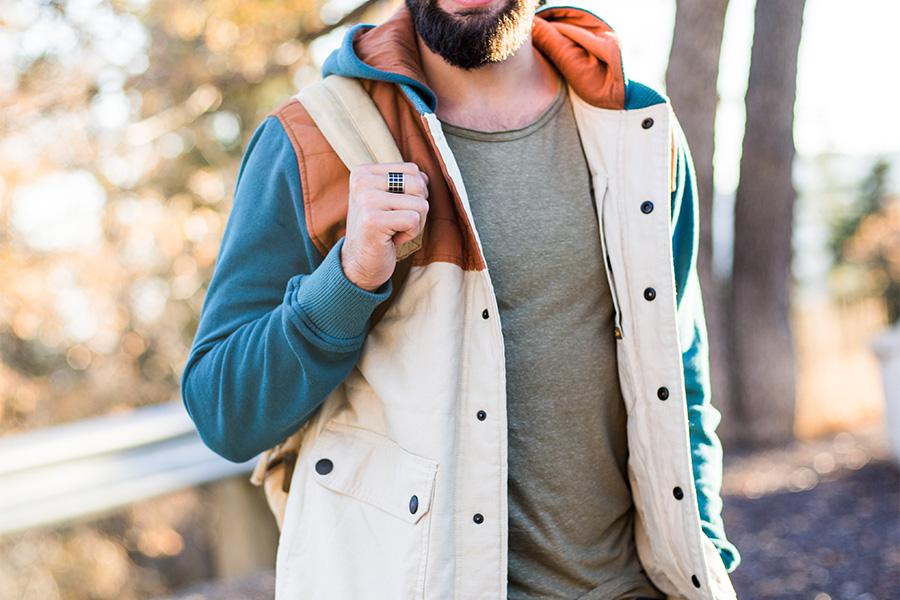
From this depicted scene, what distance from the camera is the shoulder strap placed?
71.3 inches

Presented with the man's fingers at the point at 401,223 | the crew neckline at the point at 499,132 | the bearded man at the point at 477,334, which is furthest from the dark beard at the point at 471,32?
the man's fingers at the point at 401,223

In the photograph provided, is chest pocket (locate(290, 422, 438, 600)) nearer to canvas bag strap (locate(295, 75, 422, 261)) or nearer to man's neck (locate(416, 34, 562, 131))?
canvas bag strap (locate(295, 75, 422, 261))

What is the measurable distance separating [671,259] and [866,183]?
1731cm

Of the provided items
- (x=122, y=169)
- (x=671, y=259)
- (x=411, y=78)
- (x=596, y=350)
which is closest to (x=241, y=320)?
(x=411, y=78)

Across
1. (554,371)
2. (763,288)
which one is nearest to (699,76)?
(763,288)

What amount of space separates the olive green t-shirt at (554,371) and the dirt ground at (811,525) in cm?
271

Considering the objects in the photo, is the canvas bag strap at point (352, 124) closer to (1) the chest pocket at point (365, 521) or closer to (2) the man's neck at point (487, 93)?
(2) the man's neck at point (487, 93)

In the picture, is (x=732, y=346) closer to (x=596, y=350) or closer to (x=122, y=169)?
(x=596, y=350)

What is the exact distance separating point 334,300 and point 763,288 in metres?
6.33

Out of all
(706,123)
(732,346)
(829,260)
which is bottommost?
(829,260)

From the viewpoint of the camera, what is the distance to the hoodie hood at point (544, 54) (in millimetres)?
1941

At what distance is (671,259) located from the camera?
1.95 metres

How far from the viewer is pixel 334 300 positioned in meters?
1.69

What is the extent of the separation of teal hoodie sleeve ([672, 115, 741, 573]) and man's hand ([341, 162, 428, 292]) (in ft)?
2.26
